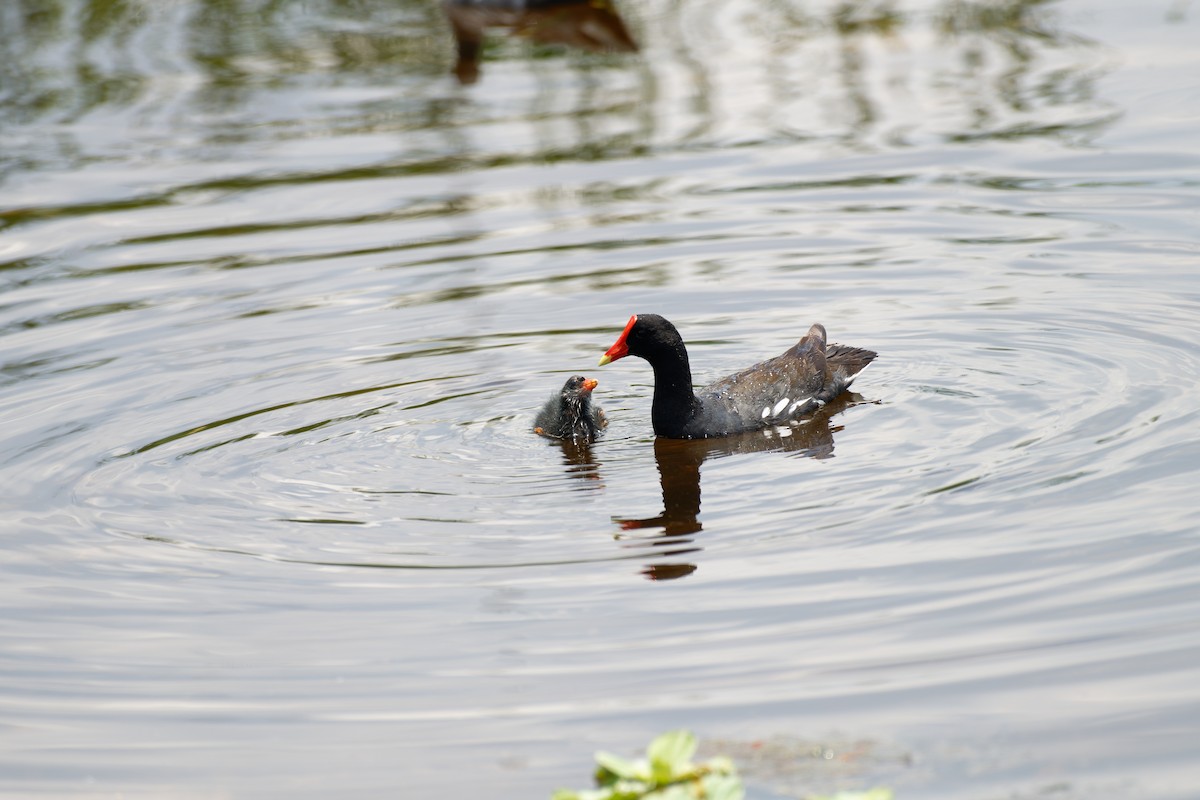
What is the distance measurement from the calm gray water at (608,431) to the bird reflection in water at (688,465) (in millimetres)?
38

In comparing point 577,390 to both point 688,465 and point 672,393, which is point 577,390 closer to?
point 672,393

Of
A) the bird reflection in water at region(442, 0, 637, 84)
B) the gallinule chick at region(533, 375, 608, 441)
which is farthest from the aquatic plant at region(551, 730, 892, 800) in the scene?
the bird reflection in water at region(442, 0, 637, 84)

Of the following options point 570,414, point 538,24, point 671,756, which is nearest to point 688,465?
point 570,414

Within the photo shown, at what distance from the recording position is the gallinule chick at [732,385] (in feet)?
27.4

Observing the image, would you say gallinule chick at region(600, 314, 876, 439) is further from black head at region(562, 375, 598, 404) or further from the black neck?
black head at region(562, 375, 598, 404)

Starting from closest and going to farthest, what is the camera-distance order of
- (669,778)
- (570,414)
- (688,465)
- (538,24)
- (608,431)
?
(669,778) → (688,465) → (570,414) → (608,431) → (538,24)

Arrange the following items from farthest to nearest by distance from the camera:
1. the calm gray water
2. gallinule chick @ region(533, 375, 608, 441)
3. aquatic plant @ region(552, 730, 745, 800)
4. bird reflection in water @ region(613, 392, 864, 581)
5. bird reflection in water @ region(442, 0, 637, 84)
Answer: bird reflection in water @ region(442, 0, 637, 84) → gallinule chick @ region(533, 375, 608, 441) → bird reflection in water @ region(613, 392, 864, 581) → the calm gray water → aquatic plant @ region(552, 730, 745, 800)

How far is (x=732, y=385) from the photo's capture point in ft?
28.3

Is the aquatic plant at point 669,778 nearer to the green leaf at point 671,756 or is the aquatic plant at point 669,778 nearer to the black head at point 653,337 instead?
the green leaf at point 671,756

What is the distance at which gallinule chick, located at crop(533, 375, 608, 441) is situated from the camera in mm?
8336

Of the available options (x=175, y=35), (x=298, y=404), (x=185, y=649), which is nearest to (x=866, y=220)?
(x=298, y=404)

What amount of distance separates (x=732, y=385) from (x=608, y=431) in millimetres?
756

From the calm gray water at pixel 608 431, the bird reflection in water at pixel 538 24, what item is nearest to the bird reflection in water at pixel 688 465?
the calm gray water at pixel 608 431

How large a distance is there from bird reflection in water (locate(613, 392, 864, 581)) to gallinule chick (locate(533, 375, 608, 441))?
1.30 feet
